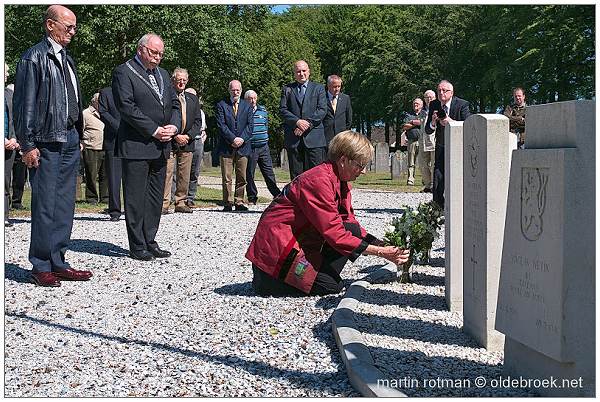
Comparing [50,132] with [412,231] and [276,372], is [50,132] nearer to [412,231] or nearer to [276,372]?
[412,231]

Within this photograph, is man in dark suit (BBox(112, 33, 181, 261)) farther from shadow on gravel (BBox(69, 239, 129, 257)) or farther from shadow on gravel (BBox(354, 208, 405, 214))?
shadow on gravel (BBox(354, 208, 405, 214))

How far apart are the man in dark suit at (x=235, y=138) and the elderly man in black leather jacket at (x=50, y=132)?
7.30m

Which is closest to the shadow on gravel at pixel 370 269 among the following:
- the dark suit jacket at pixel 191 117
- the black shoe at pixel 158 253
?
the black shoe at pixel 158 253

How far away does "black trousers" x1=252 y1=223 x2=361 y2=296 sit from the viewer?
7.96m

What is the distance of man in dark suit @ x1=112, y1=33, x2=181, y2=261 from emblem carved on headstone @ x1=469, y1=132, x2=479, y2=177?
4443 mm

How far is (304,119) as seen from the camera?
14102 millimetres

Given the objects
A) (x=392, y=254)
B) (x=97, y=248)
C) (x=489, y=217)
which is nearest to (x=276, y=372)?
(x=489, y=217)

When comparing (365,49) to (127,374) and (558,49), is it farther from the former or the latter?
(127,374)

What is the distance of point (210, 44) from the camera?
125 feet

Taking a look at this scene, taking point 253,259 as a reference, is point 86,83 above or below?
above

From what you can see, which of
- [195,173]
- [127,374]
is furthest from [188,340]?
[195,173]

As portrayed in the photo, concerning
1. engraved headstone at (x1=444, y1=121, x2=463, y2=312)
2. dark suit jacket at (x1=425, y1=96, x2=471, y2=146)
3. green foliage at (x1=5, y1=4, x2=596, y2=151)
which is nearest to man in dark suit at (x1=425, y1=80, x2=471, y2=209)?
dark suit jacket at (x1=425, y1=96, x2=471, y2=146)

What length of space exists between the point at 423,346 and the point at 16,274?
4.93 m

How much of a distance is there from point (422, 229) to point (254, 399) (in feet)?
11.8
